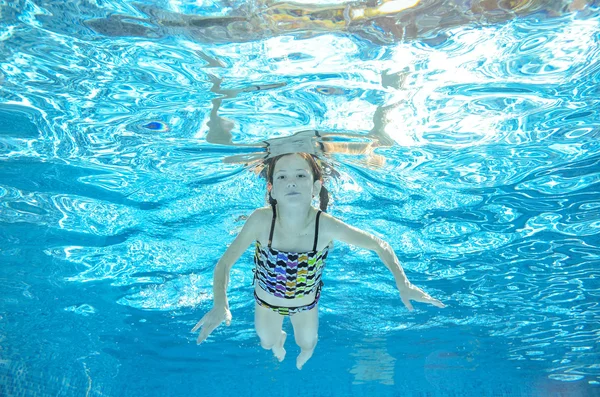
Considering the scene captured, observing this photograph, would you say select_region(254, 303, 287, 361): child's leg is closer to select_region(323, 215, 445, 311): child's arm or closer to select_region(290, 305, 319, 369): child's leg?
select_region(290, 305, 319, 369): child's leg

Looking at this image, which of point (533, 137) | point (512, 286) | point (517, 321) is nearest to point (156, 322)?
point (512, 286)

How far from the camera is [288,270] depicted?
774 centimetres

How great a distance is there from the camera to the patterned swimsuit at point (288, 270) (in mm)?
7664

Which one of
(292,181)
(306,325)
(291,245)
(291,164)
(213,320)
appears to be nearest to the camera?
(213,320)

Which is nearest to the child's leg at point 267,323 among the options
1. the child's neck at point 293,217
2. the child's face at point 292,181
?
the child's neck at point 293,217

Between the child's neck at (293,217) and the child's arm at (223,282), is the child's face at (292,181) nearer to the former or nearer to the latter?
the child's neck at (293,217)

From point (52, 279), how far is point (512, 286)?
722 inches

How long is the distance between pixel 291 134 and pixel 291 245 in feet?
7.37

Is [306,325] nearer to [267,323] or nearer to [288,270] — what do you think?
[267,323]

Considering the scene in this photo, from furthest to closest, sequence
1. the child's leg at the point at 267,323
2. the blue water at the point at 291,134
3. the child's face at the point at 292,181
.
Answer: the child's leg at the point at 267,323 → the child's face at the point at 292,181 → the blue water at the point at 291,134

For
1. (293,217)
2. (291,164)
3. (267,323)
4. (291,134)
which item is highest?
(291,134)

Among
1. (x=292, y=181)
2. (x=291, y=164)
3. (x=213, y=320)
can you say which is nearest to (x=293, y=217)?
(x=292, y=181)

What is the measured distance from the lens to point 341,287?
61.0ft

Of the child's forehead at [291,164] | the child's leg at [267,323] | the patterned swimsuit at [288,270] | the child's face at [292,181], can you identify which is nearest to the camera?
the child's face at [292,181]
